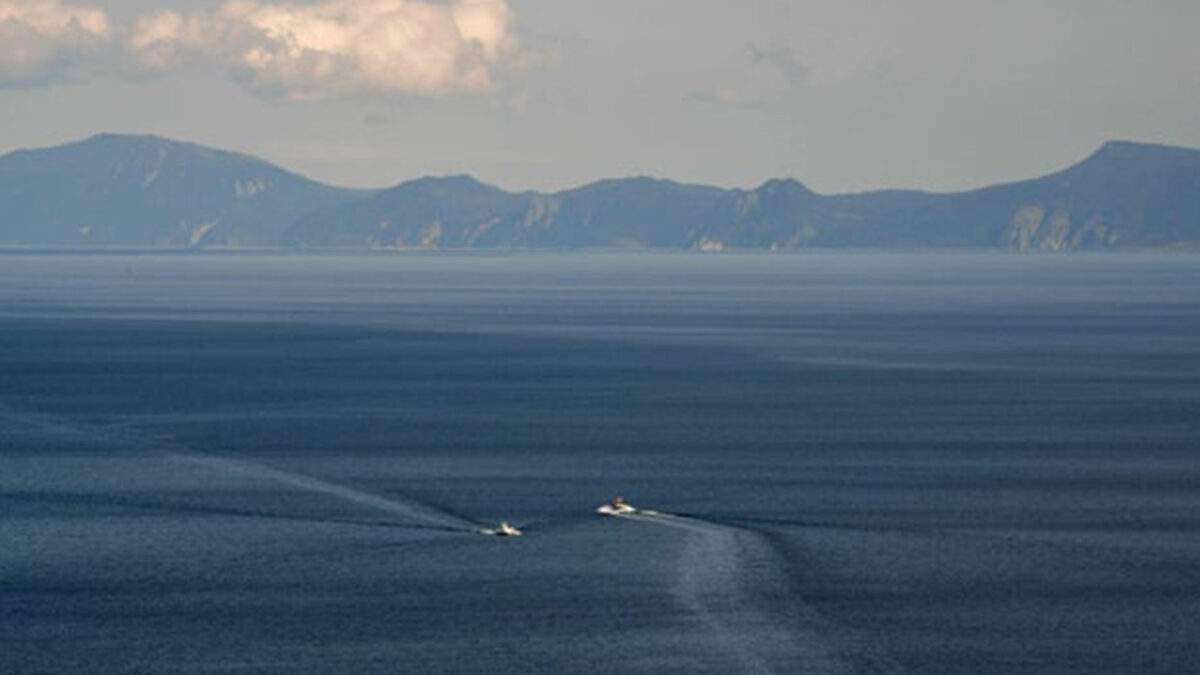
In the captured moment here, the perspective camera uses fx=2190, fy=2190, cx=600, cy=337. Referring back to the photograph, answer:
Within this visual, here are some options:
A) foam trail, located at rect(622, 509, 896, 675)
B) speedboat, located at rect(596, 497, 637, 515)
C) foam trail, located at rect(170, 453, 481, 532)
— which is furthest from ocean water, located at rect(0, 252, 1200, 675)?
A: speedboat, located at rect(596, 497, 637, 515)

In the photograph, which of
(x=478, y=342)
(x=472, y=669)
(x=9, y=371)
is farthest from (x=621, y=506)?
(x=478, y=342)

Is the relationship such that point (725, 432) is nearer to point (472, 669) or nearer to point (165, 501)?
point (165, 501)

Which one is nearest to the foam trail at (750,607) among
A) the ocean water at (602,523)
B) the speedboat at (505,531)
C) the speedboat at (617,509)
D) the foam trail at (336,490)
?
the ocean water at (602,523)

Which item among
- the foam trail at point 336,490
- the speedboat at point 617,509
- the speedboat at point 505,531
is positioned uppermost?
the speedboat at point 617,509

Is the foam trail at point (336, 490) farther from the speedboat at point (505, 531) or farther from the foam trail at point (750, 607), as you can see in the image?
the foam trail at point (750, 607)

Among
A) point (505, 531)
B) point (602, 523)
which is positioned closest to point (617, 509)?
point (602, 523)

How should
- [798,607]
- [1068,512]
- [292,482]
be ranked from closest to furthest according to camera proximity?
[798,607] < [1068,512] < [292,482]
